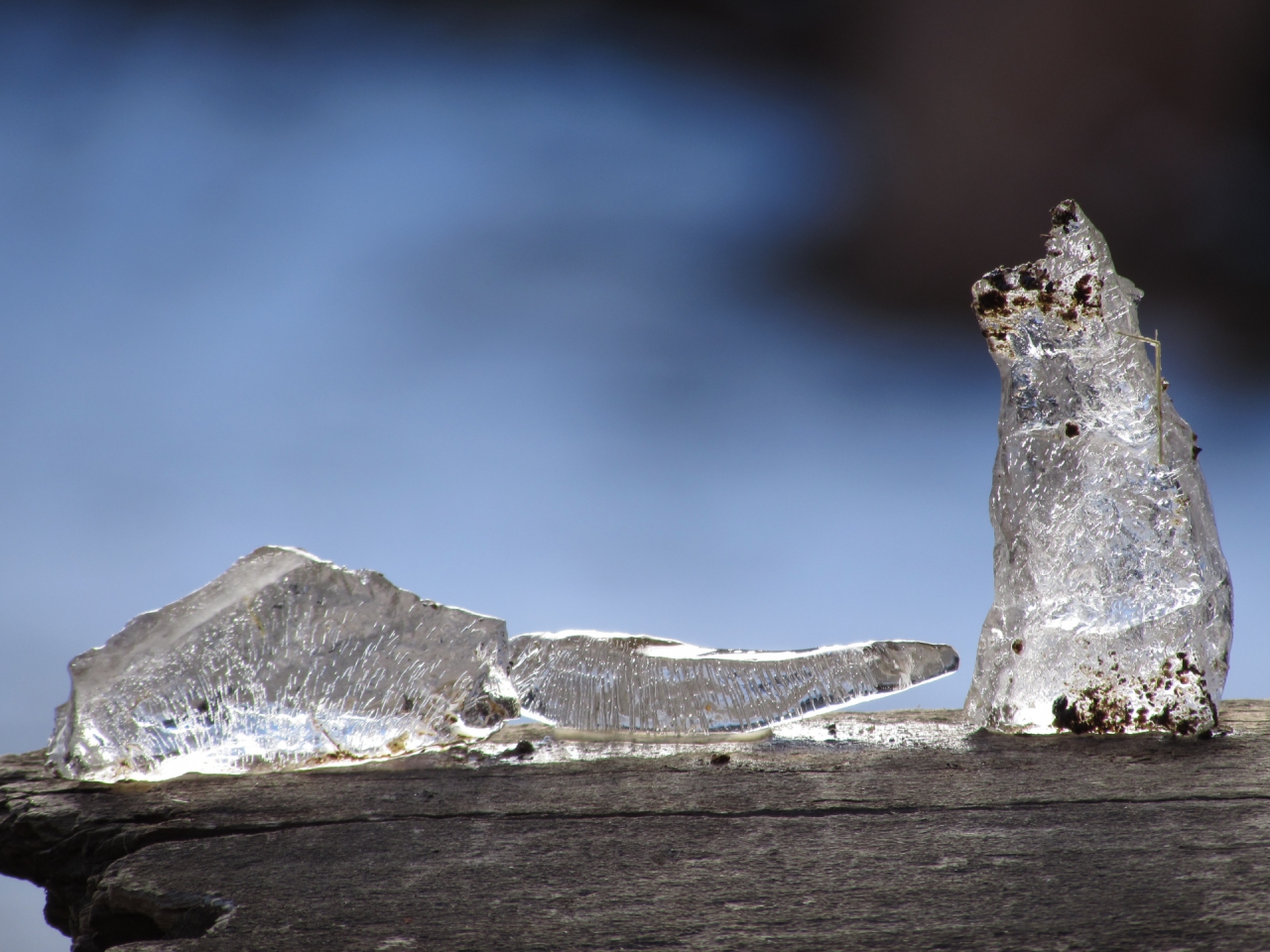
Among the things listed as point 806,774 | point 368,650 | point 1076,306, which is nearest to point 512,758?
point 368,650

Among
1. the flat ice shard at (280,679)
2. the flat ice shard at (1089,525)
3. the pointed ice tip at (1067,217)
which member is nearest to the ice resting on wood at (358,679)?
the flat ice shard at (280,679)

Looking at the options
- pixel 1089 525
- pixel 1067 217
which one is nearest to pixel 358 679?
pixel 1089 525

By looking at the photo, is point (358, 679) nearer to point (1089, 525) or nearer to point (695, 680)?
point (695, 680)

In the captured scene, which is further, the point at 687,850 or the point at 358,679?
the point at 358,679

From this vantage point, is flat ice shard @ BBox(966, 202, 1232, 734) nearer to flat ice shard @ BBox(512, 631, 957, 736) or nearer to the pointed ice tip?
the pointed ice tip

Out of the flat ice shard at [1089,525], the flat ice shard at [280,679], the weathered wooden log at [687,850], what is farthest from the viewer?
the flat ice shard at [1089,525]

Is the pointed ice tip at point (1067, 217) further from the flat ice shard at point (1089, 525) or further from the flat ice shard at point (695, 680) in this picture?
the flat ice shard at point (695, 680)
